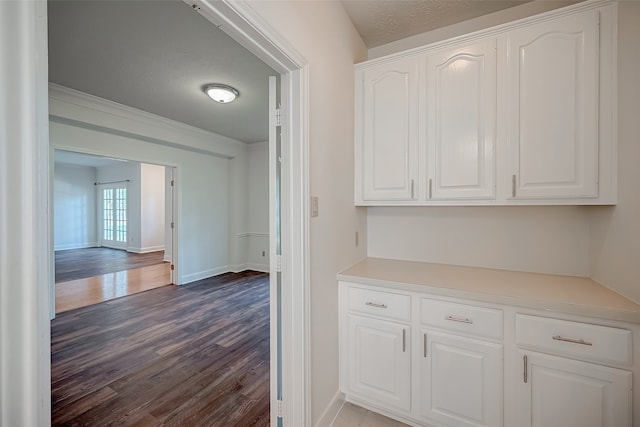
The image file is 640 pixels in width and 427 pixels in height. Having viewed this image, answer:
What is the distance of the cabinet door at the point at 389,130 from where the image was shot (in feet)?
6.08

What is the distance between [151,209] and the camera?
789 cm

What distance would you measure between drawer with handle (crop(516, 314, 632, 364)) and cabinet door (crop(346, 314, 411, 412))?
583 mm

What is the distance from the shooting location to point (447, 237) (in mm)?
2102

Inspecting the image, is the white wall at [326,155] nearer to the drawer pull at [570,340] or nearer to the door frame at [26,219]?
the door frame at [26,219]

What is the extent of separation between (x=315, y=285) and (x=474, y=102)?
1.49m

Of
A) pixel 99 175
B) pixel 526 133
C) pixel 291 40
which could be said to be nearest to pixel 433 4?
pixel 526 133

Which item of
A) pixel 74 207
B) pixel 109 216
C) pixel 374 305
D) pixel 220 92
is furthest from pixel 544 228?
pixel 74 207

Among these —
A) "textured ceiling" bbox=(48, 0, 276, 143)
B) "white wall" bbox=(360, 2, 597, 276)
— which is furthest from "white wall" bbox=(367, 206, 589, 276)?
"textured ceiling" bbox=(48, 0, 276, 143)

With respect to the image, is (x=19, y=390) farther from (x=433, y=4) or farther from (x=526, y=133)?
(x=433, y=4)

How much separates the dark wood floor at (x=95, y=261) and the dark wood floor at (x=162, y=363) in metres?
2.31

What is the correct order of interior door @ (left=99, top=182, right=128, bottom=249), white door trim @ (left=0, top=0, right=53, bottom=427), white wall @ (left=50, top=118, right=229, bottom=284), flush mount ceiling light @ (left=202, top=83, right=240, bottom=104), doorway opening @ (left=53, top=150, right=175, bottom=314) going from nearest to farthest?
white door trim @ (left=0, top=0, right=53, bottom=427), flush mount ceiling light @ (left=202, top=83, right=240, bottom=104), white wall @ (left=50, top=118, right=229, bottom=284), doorway opening @ (left=53, top=150, right=175, bottom=314), interior door @ (left=99, top=182, right=128, bottom=249)

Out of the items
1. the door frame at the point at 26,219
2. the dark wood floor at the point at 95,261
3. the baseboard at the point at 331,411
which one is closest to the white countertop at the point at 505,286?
the baseboard at the point at 331,411

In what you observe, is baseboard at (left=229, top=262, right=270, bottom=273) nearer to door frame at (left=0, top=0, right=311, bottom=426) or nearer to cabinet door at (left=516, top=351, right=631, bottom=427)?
cabinet door at (left=516, top=351, right=631, bottom=427)

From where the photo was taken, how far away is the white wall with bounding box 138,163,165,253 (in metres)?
7.67
